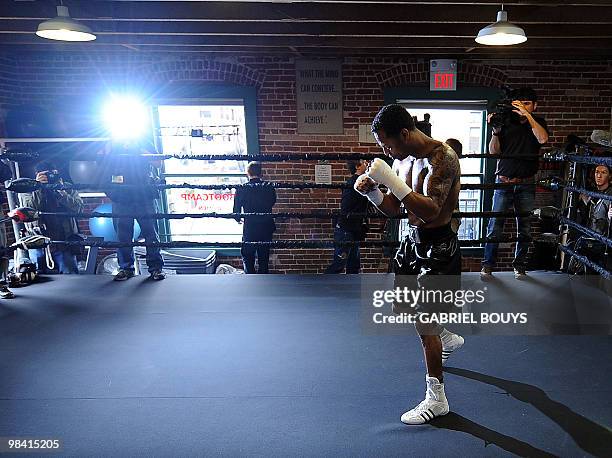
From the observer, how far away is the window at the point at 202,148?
17.1 ft

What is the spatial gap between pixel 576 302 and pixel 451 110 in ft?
9.90

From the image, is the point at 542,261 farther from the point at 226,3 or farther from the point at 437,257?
the point at 226,3

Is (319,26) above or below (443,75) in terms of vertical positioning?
above

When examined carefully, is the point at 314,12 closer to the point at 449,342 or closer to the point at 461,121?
the point at 449,342

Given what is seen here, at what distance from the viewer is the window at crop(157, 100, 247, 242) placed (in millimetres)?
5207

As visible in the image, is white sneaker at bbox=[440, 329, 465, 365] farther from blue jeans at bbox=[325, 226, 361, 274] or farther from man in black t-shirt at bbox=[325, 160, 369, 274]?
blue jeans at bbox=[325, 226, 361, 274]

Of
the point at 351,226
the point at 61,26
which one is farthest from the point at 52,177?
the point at 351,226

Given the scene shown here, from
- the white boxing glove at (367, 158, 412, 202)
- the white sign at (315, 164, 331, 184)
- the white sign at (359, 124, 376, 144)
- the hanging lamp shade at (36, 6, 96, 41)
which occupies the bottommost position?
the white sign at (315, 164, 331, 184)

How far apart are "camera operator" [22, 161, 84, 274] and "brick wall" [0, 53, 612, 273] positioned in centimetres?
147

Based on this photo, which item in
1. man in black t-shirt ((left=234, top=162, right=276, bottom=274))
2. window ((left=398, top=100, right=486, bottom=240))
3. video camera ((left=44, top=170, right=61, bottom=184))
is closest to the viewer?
video camera ((left=44, top=170, right=61, bottom=184))

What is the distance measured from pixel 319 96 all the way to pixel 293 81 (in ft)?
1.10

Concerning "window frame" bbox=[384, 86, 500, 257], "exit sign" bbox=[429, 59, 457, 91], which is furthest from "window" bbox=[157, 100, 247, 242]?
"exit sign" bbox=[429, 59, 457, 91]

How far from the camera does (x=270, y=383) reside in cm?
200

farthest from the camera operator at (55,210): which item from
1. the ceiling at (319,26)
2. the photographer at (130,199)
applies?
the ceiling at (319,26)
